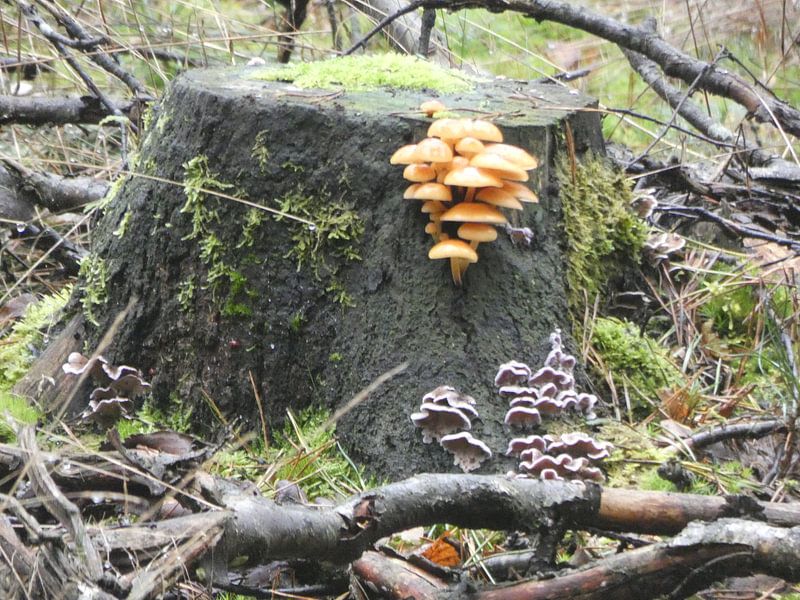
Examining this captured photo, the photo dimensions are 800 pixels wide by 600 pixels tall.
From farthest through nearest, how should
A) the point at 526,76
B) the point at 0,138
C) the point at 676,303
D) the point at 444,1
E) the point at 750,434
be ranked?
the point at 526,76 < the point at 0,138 < the point at 444,1 < the point at 676,303 < the point at 750,434

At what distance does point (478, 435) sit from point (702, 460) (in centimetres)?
85

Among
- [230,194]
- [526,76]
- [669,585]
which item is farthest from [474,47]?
[669,585]

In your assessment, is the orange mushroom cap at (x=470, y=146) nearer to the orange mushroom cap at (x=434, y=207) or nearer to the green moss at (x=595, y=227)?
the orange mushroom cap at (x=434, y=207)

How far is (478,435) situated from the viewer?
3.24 m

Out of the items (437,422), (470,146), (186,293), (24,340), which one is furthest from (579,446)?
(24,340)

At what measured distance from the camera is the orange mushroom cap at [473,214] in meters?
3.09

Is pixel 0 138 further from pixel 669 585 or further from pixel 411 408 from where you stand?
pixel 669 585

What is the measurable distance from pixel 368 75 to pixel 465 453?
1805 mm

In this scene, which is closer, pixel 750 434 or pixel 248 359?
pixel 750 434

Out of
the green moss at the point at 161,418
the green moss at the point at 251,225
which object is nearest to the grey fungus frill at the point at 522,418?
the green moss at the point at 251,225

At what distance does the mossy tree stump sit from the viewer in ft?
11.1

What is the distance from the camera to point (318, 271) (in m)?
3.56

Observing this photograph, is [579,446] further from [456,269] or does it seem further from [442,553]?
[456,269]

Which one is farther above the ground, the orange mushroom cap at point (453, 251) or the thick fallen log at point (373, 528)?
the orange mushroom cap at point (453, 251)
